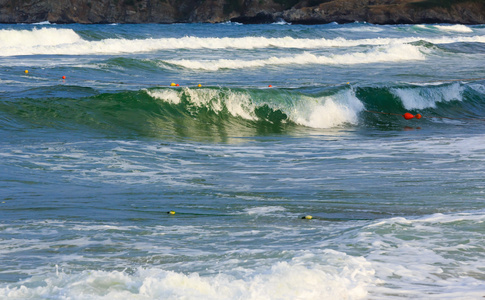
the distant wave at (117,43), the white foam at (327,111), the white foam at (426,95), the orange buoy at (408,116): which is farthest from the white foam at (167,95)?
the distant wave at (117,43)

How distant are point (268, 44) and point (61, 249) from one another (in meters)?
36.5

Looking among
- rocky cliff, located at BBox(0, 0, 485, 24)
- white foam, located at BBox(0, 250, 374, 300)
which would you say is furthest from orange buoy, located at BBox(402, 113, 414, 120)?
rocky cliff, located at BBox(0, 0, 485, 24)

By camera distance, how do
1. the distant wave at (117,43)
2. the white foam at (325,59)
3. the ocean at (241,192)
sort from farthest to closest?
the distant wave at (117,43) → the white foam at (325,59) → the ocean at (241,192)

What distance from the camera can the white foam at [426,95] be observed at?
1790 cm

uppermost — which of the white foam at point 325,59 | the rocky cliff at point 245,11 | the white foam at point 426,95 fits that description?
the rocky cliff at point 245,11

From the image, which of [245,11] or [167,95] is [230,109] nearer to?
[167,95]

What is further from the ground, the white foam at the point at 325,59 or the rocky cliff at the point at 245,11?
the rocky cliff at the point at 245,11

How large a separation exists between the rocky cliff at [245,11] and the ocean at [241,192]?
6829cm

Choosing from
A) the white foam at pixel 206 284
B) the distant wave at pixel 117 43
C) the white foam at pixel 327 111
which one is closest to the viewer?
the white foam at pixel 206 284

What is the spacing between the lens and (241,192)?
7.53 m

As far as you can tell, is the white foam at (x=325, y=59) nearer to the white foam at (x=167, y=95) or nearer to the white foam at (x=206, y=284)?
the white foam at (x=167, y=95)

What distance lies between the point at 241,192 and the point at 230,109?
8146 mm

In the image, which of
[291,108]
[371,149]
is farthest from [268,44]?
[371,149]

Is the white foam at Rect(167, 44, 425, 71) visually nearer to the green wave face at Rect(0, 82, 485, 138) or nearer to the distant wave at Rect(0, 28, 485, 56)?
the distant wave at Rect(0, 28, 485, 56)
